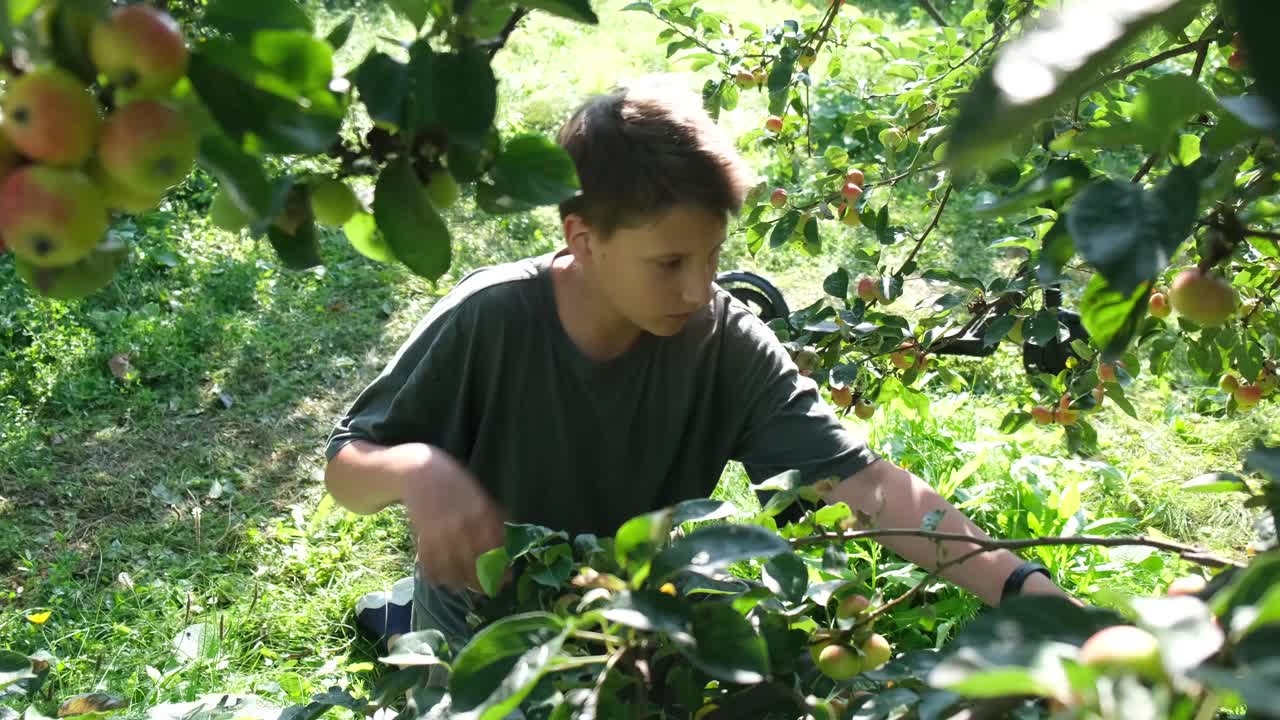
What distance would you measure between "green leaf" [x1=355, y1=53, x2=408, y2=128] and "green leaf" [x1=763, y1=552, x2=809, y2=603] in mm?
442

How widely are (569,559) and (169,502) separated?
226 centimetres

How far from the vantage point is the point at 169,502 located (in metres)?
2.86

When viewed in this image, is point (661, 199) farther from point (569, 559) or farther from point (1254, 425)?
point (1254, 425)

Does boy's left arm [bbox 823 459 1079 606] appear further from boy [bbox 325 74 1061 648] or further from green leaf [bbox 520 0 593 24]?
green leaf [bbox 520 0 593 24]

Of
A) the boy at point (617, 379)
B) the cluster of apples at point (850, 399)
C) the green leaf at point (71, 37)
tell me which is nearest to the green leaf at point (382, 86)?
the green leaf at point (71, 37)

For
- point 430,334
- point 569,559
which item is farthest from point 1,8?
point 430,334

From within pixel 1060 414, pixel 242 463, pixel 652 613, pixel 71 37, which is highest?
pixel 71 37

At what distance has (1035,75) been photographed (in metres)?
0.42

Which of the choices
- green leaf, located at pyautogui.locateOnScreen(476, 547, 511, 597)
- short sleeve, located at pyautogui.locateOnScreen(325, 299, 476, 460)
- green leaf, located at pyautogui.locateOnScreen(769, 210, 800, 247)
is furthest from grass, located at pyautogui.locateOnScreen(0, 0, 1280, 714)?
green leaf, located at pyautogui.locateOnScreen(476, 547, 511, 597)

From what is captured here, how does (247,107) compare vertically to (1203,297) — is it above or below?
above

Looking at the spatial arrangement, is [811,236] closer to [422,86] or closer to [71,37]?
[422,86]

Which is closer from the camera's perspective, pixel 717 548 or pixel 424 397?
pixel 717 548

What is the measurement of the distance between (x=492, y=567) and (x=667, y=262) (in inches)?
27.0

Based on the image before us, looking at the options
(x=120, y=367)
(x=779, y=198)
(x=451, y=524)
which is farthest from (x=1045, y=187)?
(x=120, y=367)
